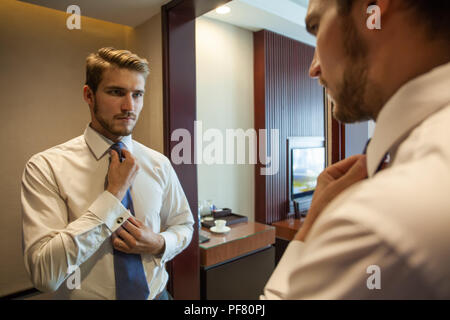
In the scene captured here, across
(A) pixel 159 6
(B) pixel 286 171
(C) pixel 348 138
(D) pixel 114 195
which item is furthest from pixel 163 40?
(B) pixel 286 171

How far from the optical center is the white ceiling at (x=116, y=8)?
1609mm

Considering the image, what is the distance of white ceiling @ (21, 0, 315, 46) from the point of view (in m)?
1.63

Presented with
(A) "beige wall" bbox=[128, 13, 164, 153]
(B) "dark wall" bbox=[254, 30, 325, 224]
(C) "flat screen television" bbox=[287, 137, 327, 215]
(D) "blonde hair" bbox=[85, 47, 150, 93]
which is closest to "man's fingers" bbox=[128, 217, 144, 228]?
(D) "blonde hair" bbox=[85, 47, 150, 93]

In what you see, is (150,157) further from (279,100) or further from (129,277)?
(279,100)

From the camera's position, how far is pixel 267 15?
2.78 meters

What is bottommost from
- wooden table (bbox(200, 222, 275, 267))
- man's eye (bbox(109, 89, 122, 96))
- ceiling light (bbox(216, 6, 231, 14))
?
wooden table (bbox(200, 222, 275, 267))

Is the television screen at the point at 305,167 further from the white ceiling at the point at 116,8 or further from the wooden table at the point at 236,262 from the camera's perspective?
the white ceiling at the point at 116,8

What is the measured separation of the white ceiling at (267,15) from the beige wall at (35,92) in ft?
3.80

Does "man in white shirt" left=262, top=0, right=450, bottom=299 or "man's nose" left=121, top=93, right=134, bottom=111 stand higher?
"man's nose" left=121, top=93, right=134, bottom=111

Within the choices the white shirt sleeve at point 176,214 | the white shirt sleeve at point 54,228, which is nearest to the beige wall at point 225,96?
the white shirt sleeve at point 176,214

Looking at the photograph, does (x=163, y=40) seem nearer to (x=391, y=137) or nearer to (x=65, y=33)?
(x=65, y=33)

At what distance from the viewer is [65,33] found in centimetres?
191

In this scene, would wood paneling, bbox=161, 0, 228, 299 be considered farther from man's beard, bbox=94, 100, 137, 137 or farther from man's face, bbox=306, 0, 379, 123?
man's face, bbox=306, 0, 379, 123

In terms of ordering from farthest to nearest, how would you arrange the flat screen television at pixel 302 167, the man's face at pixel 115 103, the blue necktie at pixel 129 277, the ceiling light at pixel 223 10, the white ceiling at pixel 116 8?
the flat screen television at pixel 302 167 < the ceiling light at pixel 223 10 < the white ceiling at pixel 116 8 < the man's face at pixel 115 103 < the blue necktie at pixel 129 277
